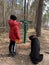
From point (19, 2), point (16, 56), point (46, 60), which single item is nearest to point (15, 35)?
point (16, 56)

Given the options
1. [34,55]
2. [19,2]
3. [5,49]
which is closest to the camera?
[34,55]

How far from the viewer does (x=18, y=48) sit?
1088 cm

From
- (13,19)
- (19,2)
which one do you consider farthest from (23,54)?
(19,2)

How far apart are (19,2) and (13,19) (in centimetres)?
3133

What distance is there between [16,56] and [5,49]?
1.29 meters

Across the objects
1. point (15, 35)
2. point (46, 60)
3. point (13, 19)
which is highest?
point (13, 19)

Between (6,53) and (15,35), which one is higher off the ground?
(15,35)

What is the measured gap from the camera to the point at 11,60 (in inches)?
356

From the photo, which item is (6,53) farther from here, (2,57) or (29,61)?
(29,61)

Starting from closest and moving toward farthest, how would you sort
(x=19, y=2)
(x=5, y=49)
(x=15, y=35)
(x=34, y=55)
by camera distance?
(x=34, y=55) < (x=15, y=35) < (x=5, y=49) < (x=19, y=2)

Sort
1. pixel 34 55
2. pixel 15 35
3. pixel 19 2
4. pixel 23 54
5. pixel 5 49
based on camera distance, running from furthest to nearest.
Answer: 1. pixel 19 2
2. pixel 5 49
3. pixel 23 54
4. pixel 15 35
5. pixel 34 55

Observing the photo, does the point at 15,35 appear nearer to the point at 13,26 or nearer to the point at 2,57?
the point at 13,26

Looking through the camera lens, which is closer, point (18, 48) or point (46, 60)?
point (46, 60)

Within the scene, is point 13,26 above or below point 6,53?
above
